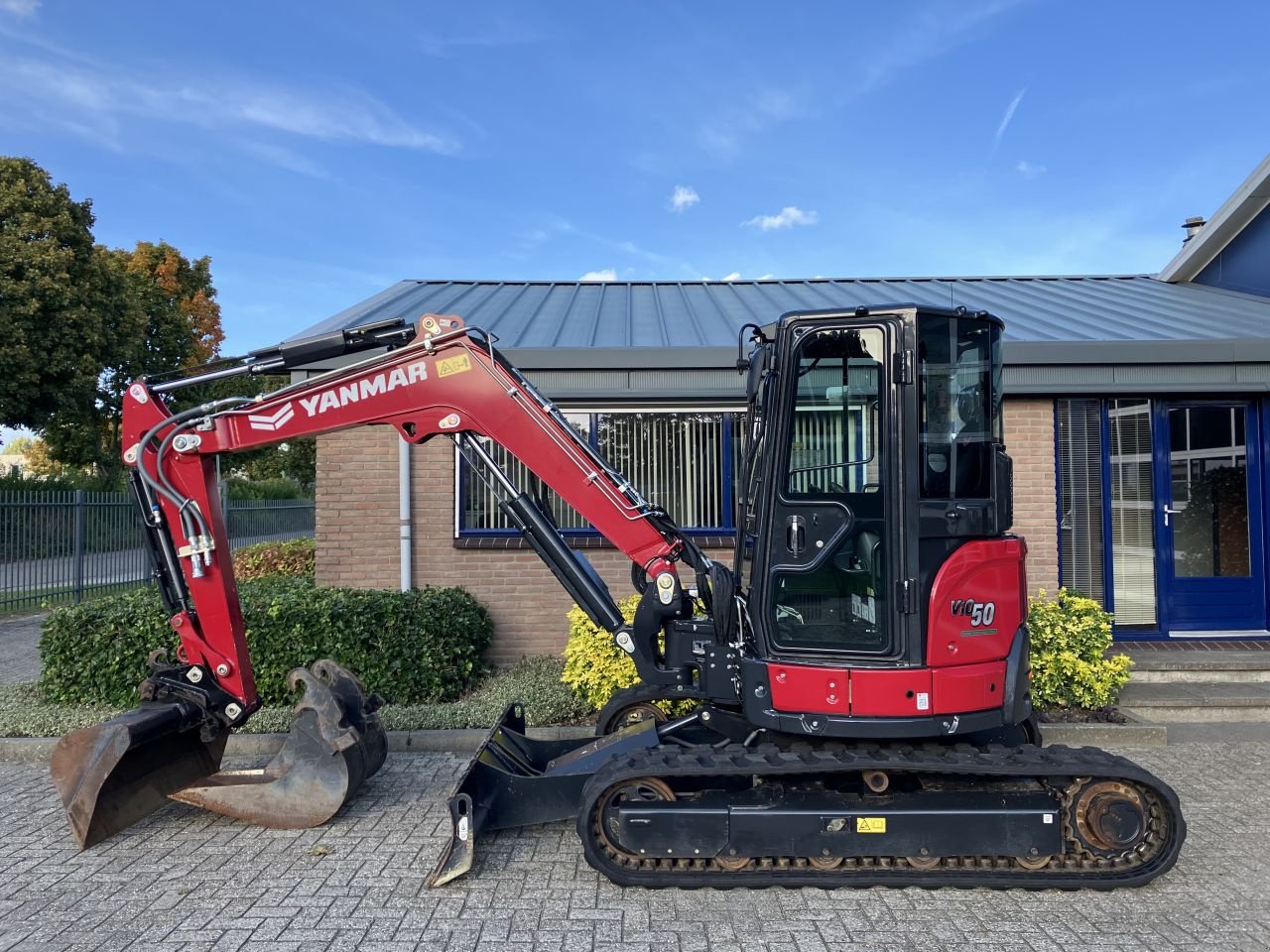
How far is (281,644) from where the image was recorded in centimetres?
647

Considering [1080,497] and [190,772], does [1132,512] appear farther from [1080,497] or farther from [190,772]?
[190,772]

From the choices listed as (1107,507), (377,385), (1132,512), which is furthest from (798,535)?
(1132,512)

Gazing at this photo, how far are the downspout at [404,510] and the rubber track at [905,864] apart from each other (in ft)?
14.2

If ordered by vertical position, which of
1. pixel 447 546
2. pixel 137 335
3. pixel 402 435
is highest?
pixel 137 335

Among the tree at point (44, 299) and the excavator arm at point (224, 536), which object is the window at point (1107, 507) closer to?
the excavator arm at point (224, 536)

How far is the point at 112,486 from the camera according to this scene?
1016 inches

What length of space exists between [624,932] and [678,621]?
1485 millimetres

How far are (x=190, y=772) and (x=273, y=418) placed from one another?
6.81 ft

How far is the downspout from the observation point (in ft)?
25.5

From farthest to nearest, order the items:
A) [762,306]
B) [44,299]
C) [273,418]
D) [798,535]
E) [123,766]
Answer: [44,299] → [762,306] → [273,418] → [123,766] → [798,535]

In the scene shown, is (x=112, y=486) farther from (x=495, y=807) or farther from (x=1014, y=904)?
(x=1014, y=904)

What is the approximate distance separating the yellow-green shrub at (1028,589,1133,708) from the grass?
11.2 feet

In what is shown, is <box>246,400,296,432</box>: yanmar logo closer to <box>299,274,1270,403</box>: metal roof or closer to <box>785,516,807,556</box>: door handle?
<box>785,516,807,556</box>: door handle

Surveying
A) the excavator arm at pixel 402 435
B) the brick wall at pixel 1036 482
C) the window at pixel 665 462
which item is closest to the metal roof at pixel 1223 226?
the brick wall at pixel 1036 482
